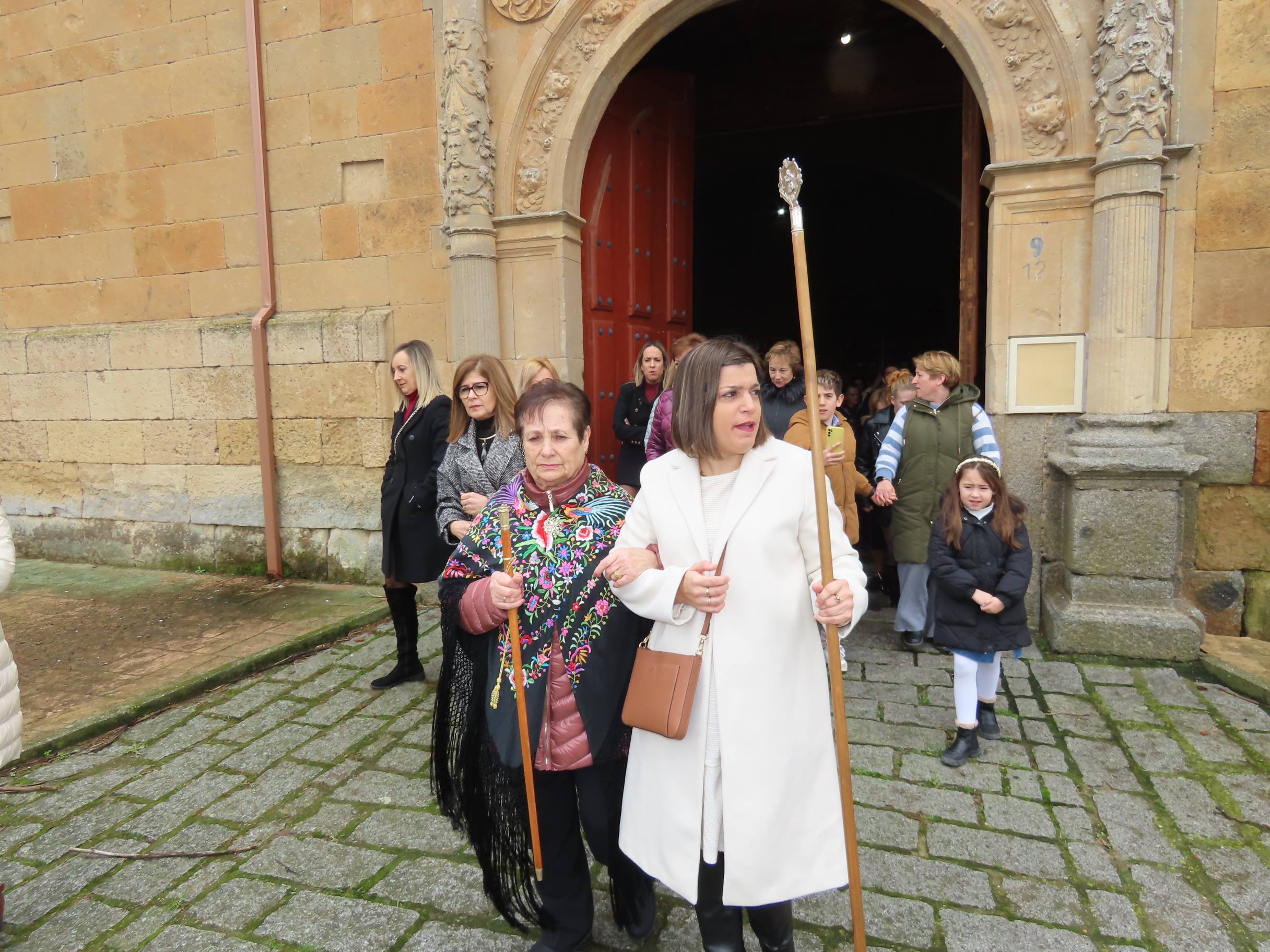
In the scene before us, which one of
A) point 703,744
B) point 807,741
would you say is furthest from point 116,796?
point 807,741

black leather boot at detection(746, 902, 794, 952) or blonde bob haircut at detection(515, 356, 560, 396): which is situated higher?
blonde bob haircut at detection(515, 356, 560, 396)

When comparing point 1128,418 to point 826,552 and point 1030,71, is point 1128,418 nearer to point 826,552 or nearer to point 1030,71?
point 1030,71

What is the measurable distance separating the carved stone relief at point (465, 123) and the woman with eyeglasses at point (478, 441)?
229 centimetres

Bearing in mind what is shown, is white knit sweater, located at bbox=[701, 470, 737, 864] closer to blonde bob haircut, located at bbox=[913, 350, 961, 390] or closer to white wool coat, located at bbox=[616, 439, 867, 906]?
white wool coat, located at bbox=[616, 439, 867, 906]

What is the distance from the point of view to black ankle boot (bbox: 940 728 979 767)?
303 centimetres

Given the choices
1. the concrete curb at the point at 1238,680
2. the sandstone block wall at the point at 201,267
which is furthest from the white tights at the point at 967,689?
the sandstone block wall at the point at 201,267

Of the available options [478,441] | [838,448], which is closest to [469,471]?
[478,441]

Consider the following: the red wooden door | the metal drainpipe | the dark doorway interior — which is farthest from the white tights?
the metal drainpipe

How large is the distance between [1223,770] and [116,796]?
4.13m

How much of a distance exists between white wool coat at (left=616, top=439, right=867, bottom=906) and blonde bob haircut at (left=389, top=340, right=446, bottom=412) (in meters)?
2.25

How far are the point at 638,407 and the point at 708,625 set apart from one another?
10.8 feet

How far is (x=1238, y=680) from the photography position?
3.68 metres

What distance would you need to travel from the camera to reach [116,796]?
2.99m

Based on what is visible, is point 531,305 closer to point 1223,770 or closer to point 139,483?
point 139,483
